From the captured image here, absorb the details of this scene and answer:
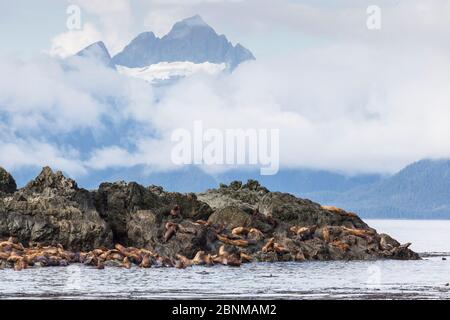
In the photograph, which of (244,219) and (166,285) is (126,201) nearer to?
(244,219)

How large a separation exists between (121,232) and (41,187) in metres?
4.69

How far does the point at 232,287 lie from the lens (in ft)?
112

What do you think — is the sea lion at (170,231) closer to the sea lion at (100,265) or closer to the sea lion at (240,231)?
the sea lion at (240,231)

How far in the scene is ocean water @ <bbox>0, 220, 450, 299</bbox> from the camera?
104 ft

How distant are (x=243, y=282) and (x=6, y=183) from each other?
63.9ft

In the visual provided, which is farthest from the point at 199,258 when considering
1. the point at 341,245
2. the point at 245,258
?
the point at 341,245

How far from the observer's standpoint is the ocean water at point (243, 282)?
31.6m

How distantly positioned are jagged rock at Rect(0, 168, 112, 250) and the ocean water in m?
3.84

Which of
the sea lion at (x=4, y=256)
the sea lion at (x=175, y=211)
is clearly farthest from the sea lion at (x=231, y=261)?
the sea lion at (x=4, y=256)

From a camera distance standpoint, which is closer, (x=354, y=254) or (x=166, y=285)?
(x=166, y=285)

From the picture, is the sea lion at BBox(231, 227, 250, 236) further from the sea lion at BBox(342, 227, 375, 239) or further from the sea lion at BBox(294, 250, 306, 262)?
the sea lion at BBox(342, 227, 375, 239)

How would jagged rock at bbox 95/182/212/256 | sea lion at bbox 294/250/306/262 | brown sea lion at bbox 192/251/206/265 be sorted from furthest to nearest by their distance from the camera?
sea lion at bbox 294/250/306/262 → jagged rock at bbox 95/182/212/256 → brown sea lion at bbox 192/251/206/265

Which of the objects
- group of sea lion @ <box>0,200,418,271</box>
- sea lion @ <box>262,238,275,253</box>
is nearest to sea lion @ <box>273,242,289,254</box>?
group of sea lion @ <box>0,200,418,271</box>
